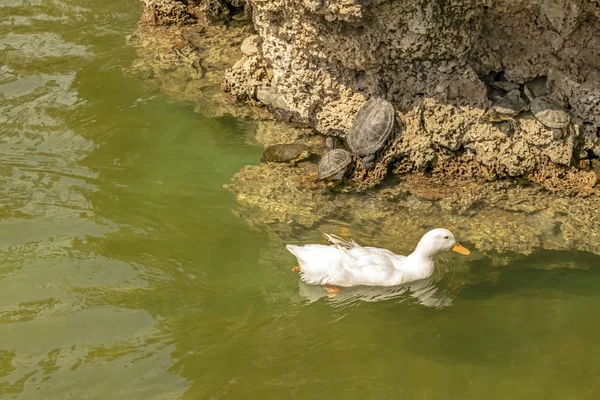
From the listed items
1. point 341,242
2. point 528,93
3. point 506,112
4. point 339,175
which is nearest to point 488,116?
point 506,112

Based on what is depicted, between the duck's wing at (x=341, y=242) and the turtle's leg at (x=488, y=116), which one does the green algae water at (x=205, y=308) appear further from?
the turtle's leg at (x=488, y=116)

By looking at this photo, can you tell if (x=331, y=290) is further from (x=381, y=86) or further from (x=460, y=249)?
(x=381, y=86)

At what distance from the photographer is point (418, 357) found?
16.0 ft

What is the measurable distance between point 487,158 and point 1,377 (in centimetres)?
483

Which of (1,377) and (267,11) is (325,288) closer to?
(1,377)

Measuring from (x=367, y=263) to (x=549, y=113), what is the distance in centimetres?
264

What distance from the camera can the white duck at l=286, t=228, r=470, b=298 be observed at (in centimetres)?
556

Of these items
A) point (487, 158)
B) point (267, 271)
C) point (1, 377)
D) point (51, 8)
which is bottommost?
point (1, 377)

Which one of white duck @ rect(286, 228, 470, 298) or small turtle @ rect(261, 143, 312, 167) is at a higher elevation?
small turtle @ rect(261, 143, 312, 167)

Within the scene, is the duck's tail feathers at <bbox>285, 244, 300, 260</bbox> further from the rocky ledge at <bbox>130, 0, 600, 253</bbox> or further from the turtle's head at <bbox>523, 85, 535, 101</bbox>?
the turtle's head at <bbox>523, 85, 535, 101</bbox>

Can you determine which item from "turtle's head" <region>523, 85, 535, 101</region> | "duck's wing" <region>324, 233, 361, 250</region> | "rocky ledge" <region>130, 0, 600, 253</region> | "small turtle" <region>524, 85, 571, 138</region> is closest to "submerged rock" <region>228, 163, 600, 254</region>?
"rocky ledge" <region>130, 0, 600, 253</region>

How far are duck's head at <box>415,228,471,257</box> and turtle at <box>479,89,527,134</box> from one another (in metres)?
1.77

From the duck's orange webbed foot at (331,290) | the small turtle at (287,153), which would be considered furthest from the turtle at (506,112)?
the duck's orange webbed foot at (331,290)

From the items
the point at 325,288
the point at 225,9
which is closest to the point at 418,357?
the point at 325,288
